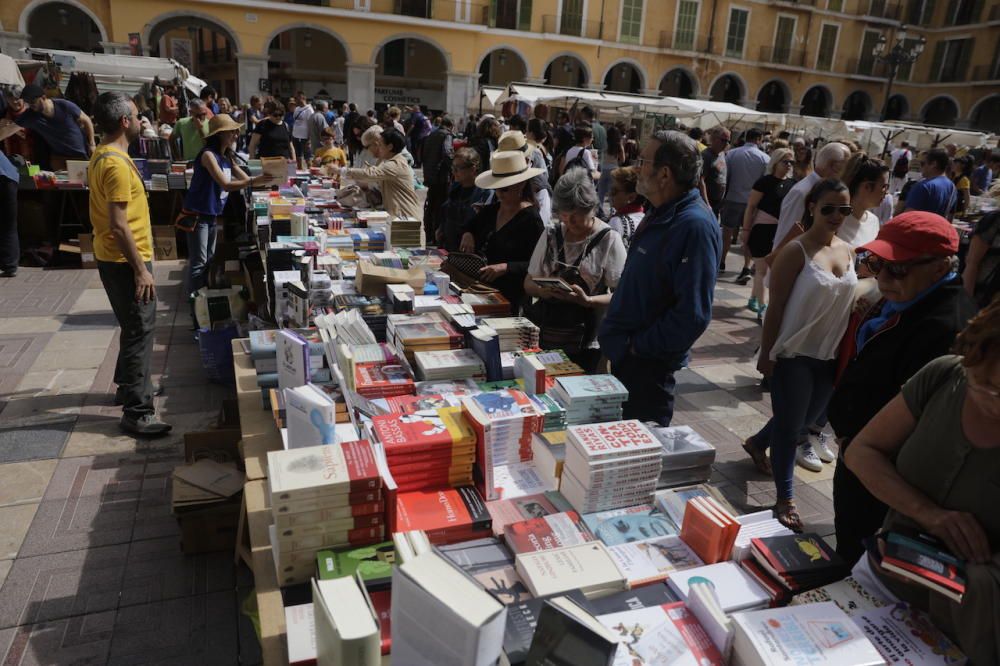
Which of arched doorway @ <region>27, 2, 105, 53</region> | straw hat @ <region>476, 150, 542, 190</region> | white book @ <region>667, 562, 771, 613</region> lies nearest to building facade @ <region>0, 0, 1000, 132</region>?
arched doorway @ <region>27, 2, 105, 53</region>

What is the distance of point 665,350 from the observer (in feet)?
8.48

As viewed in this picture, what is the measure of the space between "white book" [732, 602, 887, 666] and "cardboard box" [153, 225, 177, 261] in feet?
26.4

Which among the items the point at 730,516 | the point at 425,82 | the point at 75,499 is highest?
the point at 425,82

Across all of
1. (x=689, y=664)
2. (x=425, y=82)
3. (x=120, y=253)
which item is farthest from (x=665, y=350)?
(x=425, y=82)

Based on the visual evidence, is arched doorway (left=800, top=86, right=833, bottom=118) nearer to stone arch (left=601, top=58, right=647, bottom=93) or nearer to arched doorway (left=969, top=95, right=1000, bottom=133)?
arched doorway (left=969, top=95, right=1000, bottom=133)

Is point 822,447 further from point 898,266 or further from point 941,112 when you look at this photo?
point 941,112

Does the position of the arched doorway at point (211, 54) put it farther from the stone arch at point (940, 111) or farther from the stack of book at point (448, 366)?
the stone arch at point (940, 111)

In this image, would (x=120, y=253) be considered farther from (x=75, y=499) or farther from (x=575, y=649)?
(x=575, y=649)

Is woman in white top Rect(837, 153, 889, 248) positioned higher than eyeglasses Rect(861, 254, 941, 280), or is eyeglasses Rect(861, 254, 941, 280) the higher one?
woman in white top Rect(837, 153, 889, 248)

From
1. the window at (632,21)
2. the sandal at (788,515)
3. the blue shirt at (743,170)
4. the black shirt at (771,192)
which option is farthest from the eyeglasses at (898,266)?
the window at (632,21)

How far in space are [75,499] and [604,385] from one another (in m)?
2.82

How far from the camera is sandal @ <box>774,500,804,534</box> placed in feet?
10.6

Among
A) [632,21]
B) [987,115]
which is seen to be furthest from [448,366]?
[987,115]

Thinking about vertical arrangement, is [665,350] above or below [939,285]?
below
